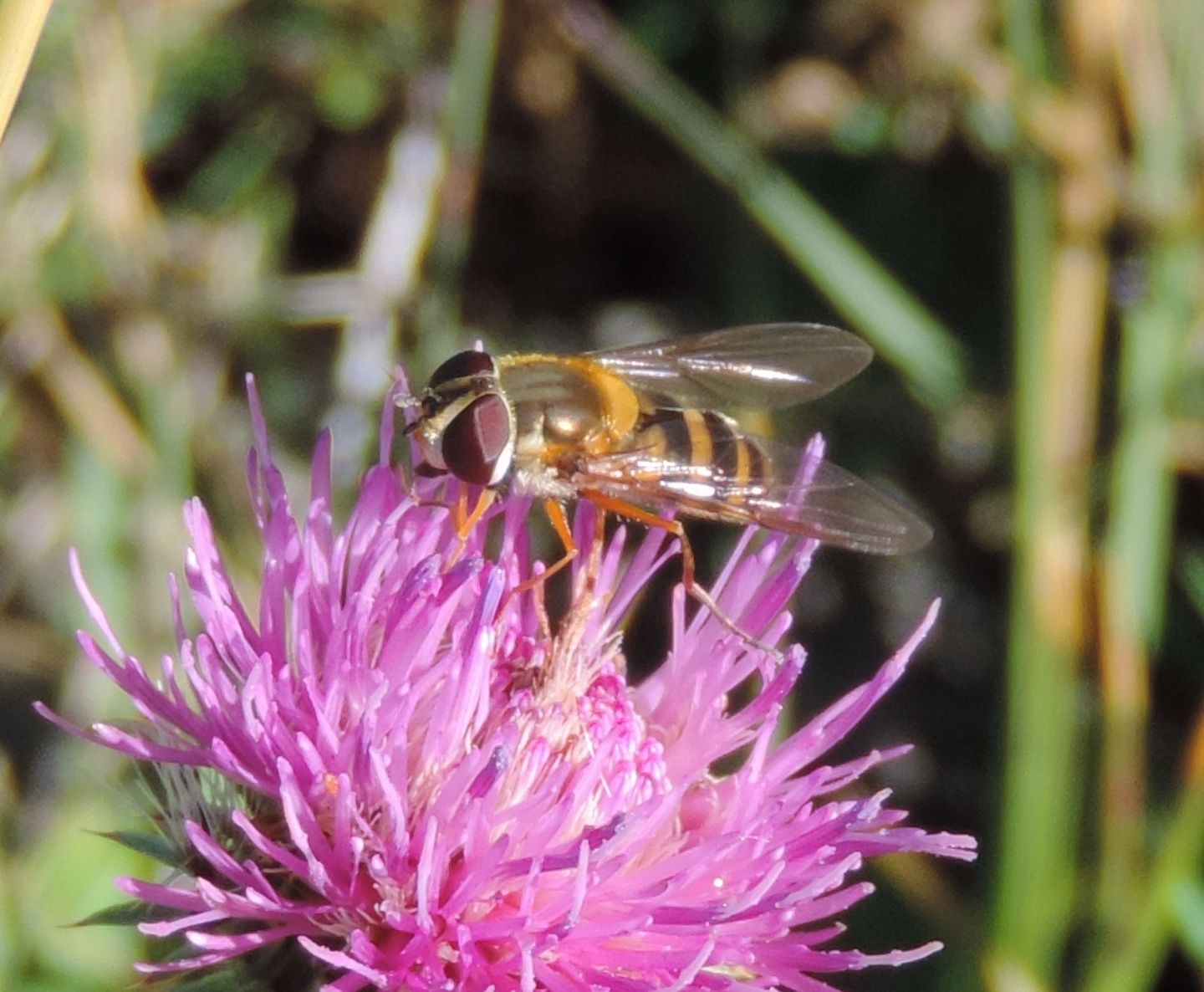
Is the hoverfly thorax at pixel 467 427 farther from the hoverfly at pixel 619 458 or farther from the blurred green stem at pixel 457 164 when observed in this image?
the blurred green stem at pixel 457 164

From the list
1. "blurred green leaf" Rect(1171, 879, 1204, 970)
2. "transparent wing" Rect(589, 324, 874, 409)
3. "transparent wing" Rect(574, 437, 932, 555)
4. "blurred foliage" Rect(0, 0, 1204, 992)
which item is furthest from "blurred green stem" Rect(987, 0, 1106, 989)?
"transparent wing" Rect(574, 437, 932, 555)

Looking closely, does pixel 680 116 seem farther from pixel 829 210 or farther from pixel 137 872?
pixel 137 872

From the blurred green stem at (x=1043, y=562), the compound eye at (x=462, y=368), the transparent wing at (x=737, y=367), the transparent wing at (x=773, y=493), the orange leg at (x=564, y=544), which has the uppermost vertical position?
the compound eye at (x=462, y=368)

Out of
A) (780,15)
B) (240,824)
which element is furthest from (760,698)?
(780,15)

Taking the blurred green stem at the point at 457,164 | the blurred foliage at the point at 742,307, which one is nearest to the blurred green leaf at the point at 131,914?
the blurred foliage at the point at 742,307

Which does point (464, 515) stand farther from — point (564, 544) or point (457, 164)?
point (457, 164)

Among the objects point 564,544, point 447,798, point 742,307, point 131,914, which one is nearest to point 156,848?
point 131,914

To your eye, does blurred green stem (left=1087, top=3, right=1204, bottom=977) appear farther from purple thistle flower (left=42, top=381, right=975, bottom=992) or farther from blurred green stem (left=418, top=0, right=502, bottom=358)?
blurred green stem (left=418, top=0, right=502, bottom=358)
